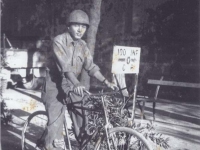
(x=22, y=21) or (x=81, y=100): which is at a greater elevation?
(x=22, y=21)

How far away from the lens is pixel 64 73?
394cm

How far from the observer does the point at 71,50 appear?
13.6 feet

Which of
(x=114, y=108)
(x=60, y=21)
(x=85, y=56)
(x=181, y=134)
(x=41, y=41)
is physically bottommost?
(x=181, y=134)

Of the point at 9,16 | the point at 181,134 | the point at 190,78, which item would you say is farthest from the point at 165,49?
the point at 9,16

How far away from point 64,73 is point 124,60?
1.04 metres

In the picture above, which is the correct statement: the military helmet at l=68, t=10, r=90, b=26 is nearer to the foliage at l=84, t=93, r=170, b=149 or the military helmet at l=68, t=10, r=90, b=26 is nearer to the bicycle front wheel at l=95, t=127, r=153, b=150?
the foliage at l=84, t=93, r=170, b=149

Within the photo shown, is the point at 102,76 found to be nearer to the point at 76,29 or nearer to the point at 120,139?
the point at 76,29

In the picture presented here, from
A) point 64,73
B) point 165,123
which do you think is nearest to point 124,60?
point 64,73

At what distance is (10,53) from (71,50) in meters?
9.37

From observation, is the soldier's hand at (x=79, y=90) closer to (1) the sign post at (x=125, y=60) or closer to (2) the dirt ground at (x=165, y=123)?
(1) the sign post at (x=125, y=60)

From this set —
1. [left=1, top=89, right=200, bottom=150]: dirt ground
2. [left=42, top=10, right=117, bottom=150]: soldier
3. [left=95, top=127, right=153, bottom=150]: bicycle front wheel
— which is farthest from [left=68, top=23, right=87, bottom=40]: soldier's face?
[left=1, top=89, right=200, bottom=150]: dirt ground

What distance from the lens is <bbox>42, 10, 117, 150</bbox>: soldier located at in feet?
13.0

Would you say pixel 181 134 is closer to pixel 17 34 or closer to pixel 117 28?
pixel 117 28

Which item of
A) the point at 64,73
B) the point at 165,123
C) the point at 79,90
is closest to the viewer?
the point at 79,90
